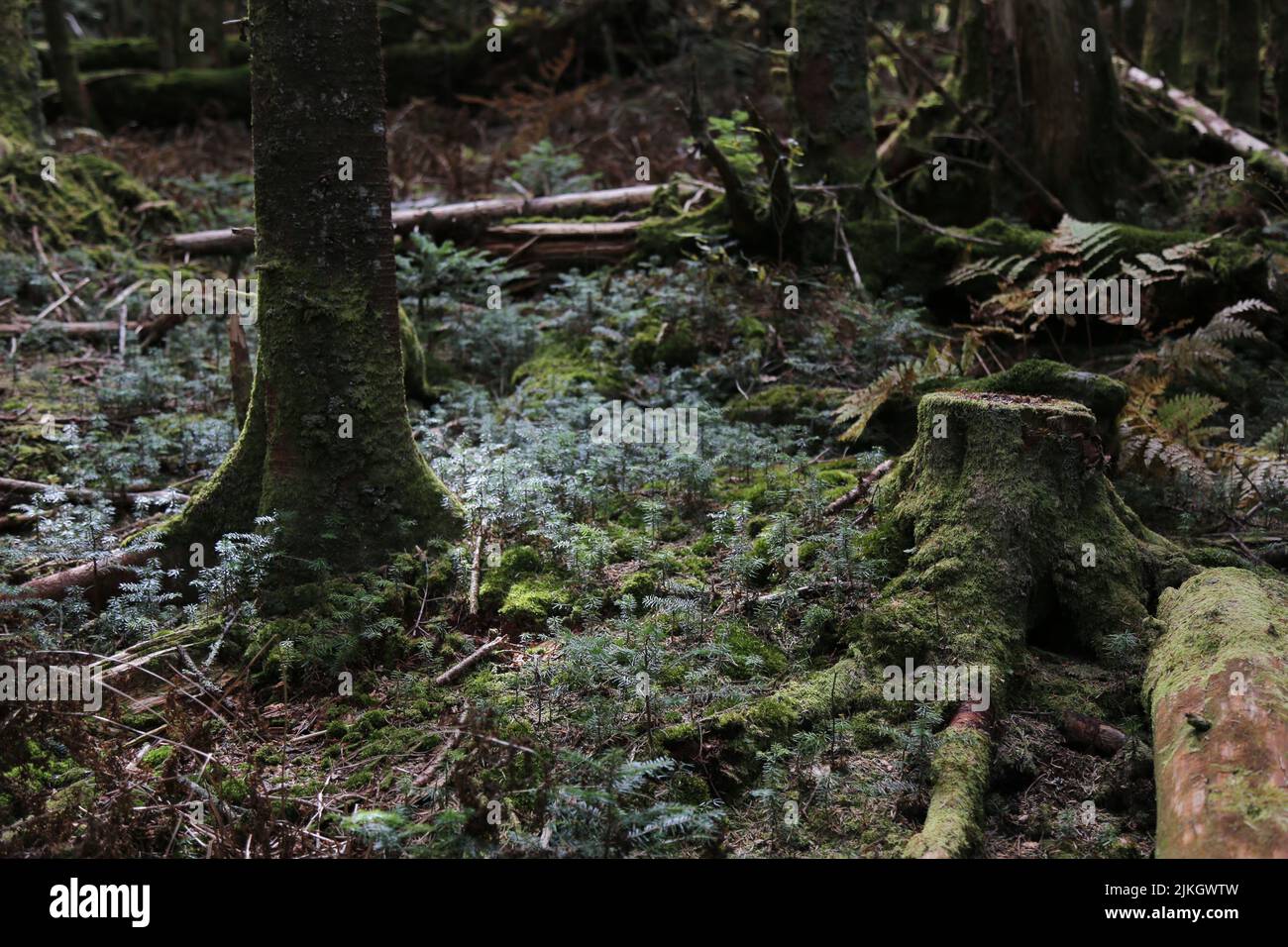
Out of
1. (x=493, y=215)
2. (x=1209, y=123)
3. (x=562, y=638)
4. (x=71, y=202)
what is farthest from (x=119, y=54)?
(x=562, y=638)

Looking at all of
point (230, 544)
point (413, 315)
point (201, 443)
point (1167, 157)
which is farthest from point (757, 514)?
point (1167, 157)

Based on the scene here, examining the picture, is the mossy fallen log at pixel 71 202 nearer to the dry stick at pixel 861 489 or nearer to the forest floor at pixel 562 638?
the forest floor at pixel 562 638

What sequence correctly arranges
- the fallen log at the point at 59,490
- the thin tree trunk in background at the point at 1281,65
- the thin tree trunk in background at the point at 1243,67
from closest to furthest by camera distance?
the fallen log at the point at 59,490 < the thin tree trunk in background at the point at 1281,65 < the thin tree trunk in background at the point at 1243,67

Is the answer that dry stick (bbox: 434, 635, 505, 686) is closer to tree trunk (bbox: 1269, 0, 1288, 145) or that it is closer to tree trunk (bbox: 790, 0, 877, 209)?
tree trunk (bbox: 790, 0, 877, 209)

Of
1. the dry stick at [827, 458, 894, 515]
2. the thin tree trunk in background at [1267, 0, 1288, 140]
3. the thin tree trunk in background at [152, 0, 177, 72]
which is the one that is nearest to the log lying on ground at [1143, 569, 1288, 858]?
the dry stick at [827, 458, 894, 515]

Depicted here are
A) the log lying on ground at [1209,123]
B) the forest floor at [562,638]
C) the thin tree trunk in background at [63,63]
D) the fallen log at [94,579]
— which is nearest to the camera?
the forest floor at [562,638]

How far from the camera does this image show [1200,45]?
14.4m

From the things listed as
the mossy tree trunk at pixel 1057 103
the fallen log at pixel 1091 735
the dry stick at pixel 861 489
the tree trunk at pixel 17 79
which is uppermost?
the tree trunk at pixel 17 79

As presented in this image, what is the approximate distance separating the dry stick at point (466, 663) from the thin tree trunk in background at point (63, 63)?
15.1 m

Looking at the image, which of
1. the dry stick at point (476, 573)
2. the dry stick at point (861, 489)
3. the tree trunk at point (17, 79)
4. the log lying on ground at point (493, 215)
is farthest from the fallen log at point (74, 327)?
the dry stick at point (861, 489)

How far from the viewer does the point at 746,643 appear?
15.3 ft

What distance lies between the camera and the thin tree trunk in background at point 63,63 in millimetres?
15174
